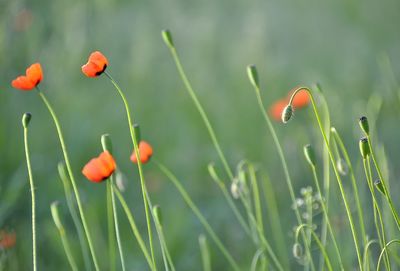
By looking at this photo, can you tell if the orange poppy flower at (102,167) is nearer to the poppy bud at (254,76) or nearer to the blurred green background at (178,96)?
the poppy bud at (254,76)

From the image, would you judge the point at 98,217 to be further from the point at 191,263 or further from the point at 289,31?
the point at 289,31

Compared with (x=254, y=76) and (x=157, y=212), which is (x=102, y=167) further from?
(x=254, y=76)

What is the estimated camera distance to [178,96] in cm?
384

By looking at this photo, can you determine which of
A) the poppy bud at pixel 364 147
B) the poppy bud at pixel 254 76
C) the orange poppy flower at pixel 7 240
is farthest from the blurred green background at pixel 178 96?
the poppy bud at pixel 364 147


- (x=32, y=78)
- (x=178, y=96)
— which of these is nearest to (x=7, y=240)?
(x=32, y=78)

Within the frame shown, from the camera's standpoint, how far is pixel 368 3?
17.5 ft

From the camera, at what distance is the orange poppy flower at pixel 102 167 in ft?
4.91

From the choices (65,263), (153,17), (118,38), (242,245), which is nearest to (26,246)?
(65,263)

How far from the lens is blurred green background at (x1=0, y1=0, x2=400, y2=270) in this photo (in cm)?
269

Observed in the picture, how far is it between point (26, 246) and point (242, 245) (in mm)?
840

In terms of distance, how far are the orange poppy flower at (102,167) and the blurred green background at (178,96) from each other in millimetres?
856

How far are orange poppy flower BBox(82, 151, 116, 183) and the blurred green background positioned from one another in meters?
0.86

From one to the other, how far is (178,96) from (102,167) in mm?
2357

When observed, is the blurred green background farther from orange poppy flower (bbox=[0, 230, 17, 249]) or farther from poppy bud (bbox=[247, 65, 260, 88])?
poppy bud (bbox=[247, 65, 260, 88])
